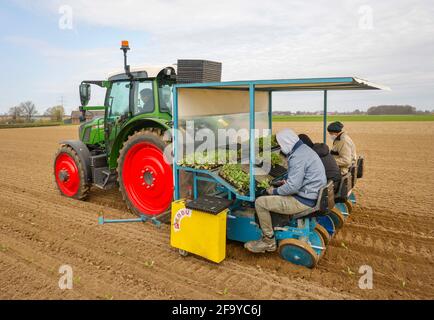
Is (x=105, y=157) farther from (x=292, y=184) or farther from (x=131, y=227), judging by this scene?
(x=292, y=184)

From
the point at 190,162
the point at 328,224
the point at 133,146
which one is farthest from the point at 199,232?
the point at 133,146

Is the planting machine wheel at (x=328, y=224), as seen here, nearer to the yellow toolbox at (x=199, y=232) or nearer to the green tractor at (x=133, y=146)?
the yellow toolbox at (x=199, y=232)

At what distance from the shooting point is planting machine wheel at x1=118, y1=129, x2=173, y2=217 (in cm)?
540

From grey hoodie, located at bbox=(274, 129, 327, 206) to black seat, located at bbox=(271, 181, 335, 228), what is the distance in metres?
0.06

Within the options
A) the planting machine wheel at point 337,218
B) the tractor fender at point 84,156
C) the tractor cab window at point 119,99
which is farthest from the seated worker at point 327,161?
the tractor fender at point 84,156

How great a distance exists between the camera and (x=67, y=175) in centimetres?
692

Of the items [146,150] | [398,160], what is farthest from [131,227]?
[398,160]

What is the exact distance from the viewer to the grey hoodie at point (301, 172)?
12.9 feet

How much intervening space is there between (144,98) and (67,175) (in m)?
2.53

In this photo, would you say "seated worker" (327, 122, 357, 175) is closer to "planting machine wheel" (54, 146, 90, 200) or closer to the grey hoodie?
the grey hoodie

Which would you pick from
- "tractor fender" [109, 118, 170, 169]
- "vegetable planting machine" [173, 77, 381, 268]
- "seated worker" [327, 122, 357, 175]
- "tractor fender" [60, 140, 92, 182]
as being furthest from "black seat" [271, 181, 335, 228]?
"tractor fender" [60, 140, 92, 182]

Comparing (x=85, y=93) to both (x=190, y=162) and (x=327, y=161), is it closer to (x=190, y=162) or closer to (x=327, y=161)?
(x=190, y=162)

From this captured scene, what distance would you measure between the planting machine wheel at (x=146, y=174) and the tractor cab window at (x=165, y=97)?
548 millimetres

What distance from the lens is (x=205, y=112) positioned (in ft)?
17.1
